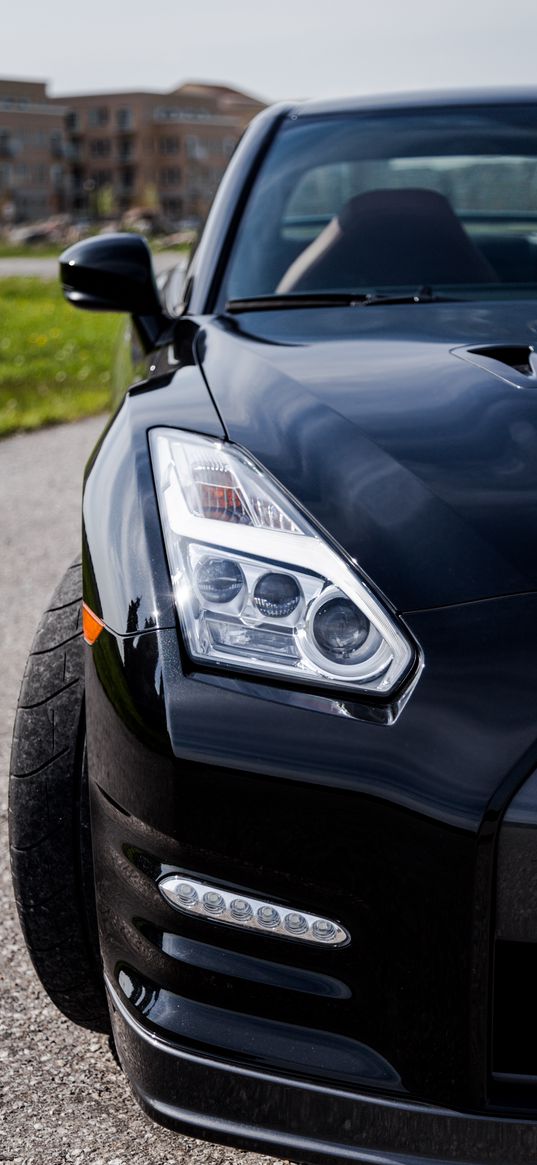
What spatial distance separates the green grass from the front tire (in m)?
5.86

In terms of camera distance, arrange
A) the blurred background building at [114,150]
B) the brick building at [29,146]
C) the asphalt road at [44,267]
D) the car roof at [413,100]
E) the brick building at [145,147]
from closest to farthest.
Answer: the car roof at [413,100] < the asphalt road at [44,267] < the brick building at [29,146] < the blurred background building at [114,150] < the brick building at [145,147]

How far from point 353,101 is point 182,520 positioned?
5.83 ft

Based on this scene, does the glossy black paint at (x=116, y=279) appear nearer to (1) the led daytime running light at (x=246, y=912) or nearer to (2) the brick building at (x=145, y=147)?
(1) the led daytime running light at (x=246, y=912)

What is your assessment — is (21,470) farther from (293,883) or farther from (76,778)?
(293,883)

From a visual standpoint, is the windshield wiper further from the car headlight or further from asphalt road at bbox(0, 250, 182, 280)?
asphalt road at bbox(0, 250, 182, 280)

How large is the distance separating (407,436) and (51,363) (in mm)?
9613

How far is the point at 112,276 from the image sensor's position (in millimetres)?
2441

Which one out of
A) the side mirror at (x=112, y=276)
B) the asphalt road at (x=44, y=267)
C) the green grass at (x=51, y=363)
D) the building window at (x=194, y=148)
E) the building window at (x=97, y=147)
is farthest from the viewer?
the building window at (x=97, y=147)

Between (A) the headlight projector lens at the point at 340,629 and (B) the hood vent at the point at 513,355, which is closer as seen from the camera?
(A) the headlight projector lens at the point at 340,629

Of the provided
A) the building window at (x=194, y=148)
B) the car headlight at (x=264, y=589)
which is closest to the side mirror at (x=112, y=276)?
the car headlight at (x=264, y=589)

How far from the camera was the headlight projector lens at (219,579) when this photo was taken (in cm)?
138

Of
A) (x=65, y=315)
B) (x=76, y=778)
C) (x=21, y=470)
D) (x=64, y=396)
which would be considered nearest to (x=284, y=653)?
(x=76, y=778)

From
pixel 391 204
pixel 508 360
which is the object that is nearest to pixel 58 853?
pixel 508 360

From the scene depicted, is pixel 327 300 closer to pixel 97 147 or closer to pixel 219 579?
pixel 219 579
